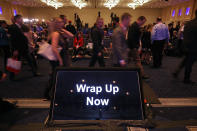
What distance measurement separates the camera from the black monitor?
98 cm

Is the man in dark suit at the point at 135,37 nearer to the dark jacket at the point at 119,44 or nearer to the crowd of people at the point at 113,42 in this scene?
the crowd of people at the point at 113,42

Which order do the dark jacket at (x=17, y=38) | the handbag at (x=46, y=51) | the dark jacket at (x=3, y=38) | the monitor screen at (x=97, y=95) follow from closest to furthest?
the monitor screen at (x=97, y=95) → the handbag at (x=46, y=51) → the dark jacket at (x=17, y=38) → the dark jacket at (x=3, y=38)

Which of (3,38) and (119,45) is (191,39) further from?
(3,38)

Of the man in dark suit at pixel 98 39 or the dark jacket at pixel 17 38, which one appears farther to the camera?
the man in dark suit at pixel 98 39

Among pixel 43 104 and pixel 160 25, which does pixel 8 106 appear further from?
pixel 160 25

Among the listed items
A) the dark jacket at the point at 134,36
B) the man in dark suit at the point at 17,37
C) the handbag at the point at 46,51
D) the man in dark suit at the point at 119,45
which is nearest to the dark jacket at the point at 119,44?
the man in dark suit at the point at 119,45

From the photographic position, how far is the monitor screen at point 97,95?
98 cm

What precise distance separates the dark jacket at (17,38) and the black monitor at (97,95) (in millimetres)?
3111

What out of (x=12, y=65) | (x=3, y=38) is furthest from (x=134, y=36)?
(x=3, y=38)

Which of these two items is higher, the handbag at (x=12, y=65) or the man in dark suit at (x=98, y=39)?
the man in dark suit at (x=98, y=39)

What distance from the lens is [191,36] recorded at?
305 cm

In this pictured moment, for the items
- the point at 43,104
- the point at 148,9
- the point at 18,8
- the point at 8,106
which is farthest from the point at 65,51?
the point at 148,9

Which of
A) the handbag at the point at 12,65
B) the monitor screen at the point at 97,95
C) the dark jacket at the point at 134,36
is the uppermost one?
the dark jacket at the point at 134,36

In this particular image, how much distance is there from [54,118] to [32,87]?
8.60 feet
